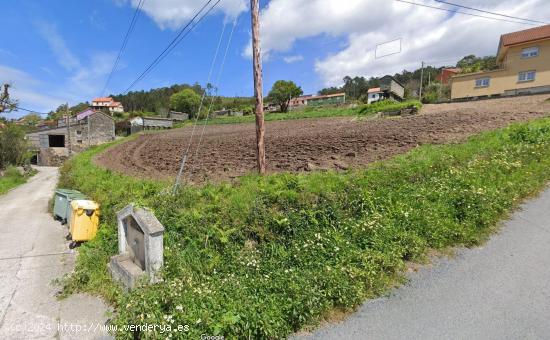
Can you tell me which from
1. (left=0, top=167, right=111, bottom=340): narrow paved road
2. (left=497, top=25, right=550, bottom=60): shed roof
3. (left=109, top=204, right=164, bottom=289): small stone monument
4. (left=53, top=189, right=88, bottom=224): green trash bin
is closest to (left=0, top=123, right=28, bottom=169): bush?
(left=0, top=167, right=111, bottom=340): narrow paved road

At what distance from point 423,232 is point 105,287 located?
5023 mm

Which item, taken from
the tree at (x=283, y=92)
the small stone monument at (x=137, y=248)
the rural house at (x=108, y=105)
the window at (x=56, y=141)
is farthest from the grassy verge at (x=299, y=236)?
the rural house at (x=108, y=105)

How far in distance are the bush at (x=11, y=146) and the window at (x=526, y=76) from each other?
146 ft

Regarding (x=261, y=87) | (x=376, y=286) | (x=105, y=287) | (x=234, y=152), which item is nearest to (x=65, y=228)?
(x=105, y=287)

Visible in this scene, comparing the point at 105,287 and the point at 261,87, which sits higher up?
the point at 261,87

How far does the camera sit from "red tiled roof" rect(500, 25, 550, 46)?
23672 mm

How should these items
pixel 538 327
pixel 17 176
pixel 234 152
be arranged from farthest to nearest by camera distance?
pixel 17 176 → pixel 234 152 → pixel 538 327

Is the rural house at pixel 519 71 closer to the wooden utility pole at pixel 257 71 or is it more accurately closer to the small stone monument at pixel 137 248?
the wooden utility pole at pixel 257 71

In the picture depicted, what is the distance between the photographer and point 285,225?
446cm

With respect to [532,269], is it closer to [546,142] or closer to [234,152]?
[546,142]

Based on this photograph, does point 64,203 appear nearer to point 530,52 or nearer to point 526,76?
point 526,76

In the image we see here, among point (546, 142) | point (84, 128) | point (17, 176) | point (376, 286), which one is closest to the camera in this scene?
point (376, 286)

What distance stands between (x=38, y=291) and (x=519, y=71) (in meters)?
33.6

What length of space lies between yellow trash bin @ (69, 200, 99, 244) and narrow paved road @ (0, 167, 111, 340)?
460 millimetres
